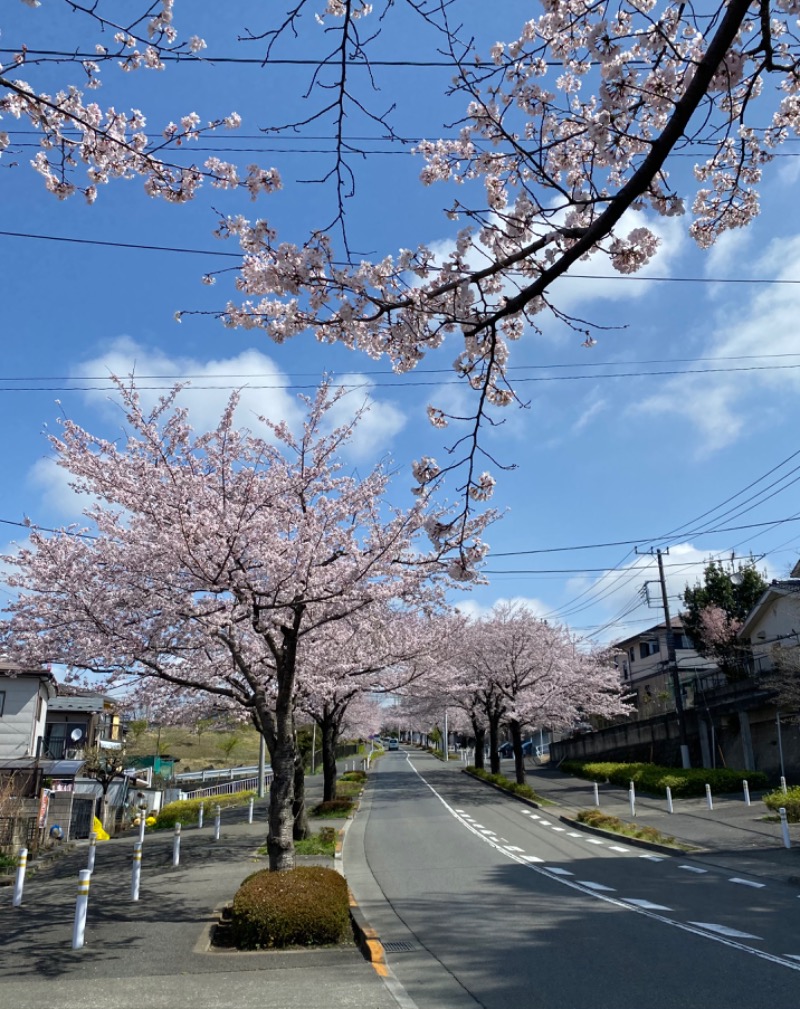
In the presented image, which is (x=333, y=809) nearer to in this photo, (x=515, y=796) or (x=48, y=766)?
(x=515, y=796)

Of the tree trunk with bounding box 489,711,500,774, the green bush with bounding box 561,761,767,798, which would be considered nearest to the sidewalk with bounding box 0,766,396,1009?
the green bush with bounding box 561,761,767,798

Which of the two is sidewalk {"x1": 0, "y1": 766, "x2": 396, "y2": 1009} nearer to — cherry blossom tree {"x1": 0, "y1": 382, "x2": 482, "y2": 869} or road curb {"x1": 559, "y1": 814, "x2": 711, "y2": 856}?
cherry blossom tree {"x1": 0, "y1": 382, "x2": 482, "y2": 869}

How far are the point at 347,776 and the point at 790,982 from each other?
38.7m

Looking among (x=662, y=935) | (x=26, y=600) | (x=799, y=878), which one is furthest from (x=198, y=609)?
(x=799, y=878)

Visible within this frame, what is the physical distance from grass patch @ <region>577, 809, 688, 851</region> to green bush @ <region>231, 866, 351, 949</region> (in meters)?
10.3

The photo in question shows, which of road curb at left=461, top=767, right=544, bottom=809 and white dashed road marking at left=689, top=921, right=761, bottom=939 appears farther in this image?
road curb at left=461, top=767, right=544, bottom=809

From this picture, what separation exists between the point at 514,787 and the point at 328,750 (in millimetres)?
9896

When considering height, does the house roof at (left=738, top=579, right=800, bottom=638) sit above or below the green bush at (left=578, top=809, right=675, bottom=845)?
above

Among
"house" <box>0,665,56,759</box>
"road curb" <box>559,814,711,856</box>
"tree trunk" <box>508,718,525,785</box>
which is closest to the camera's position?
"road curb" <box>559,814,711,856</box>

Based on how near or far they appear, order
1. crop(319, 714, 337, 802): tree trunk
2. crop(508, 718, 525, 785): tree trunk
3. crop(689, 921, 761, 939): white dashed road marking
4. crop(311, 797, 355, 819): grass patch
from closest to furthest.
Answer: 1. crop(689, 921, 761, 939): white dashed road marking
2. crop(311, 797, 355, 819): grass patch
3. crop(319, 714, 337, 802): tree trunk
4. crop(508, 718, 525, 785): tree trunk

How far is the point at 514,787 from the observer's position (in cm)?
3102

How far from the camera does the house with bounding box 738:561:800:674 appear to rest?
31594mm

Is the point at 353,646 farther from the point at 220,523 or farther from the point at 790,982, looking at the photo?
the point at 790,982

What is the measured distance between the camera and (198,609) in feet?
36.2
